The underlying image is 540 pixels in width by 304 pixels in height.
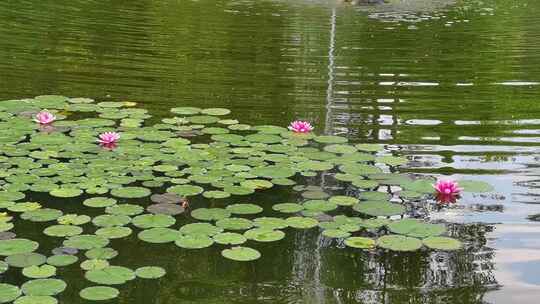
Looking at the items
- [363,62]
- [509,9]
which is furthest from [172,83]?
[509,9]

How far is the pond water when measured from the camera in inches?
139

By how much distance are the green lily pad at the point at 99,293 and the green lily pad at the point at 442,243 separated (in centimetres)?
147

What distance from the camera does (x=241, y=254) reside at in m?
3.66

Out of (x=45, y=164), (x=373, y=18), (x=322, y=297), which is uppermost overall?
(x=373, y=18)

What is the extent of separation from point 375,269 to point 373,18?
30.5 ft

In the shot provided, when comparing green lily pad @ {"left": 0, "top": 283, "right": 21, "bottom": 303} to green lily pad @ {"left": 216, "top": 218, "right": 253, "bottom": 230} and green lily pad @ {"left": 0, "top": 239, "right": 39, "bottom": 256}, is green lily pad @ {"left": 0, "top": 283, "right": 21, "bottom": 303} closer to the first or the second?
green lily pad @ {"left": 0, "top": 239, "right": 39, "bottom": 256}

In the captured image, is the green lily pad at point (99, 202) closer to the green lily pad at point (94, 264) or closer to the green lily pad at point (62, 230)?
the green lily pad at point (62, 230)

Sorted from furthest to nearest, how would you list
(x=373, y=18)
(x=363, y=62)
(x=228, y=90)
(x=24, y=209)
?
(x=373, y=18), (x=363, y=62), (x=228, y=90), (x=24, y=209)

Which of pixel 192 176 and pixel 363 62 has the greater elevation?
pixel 363 62

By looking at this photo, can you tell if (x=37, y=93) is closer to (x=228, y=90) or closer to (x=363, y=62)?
(x=228, y=90)

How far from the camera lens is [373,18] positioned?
12492 mm

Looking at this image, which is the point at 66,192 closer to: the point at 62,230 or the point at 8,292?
the point at 62,230

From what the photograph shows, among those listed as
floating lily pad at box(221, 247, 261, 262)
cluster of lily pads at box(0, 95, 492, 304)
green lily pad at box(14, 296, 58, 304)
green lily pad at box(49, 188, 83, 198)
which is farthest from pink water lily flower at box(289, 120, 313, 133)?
green lily pad at box(14, 296, 58, 304)

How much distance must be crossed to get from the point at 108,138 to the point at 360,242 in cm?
190
